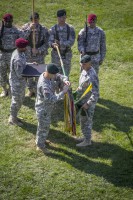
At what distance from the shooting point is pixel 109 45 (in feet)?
51.9

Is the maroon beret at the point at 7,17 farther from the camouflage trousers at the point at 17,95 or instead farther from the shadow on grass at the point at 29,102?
the shadow on grass at the point at 29,102

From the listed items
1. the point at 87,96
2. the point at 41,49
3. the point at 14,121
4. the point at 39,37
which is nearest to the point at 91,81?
the point at 87,96

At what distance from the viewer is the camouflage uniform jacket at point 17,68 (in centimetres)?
977

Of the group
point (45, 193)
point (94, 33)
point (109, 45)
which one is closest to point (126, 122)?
point (94, 33)

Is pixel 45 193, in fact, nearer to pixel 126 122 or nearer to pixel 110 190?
pixel 110 190

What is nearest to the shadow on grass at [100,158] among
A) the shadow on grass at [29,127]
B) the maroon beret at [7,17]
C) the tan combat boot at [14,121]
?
the shadow on grass at [29,127]

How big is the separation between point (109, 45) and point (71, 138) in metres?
6.67

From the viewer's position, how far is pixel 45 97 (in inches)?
340

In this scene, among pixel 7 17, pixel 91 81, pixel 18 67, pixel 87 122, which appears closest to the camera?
pixel 91 81

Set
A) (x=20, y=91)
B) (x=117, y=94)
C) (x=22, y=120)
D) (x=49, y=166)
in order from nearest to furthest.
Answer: (x=49, y=166)
(x=20, y=91)
(x=22, y=120)
(x=117, y=94)

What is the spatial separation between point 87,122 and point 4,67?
3685 mm

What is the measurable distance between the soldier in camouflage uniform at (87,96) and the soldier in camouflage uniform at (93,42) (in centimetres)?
216

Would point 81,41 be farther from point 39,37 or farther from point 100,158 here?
point 100,158

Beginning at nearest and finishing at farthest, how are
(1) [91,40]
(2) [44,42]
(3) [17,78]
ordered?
1. (3) [17,78]
2. (1) [91,40]
3. (2) [44,42]
